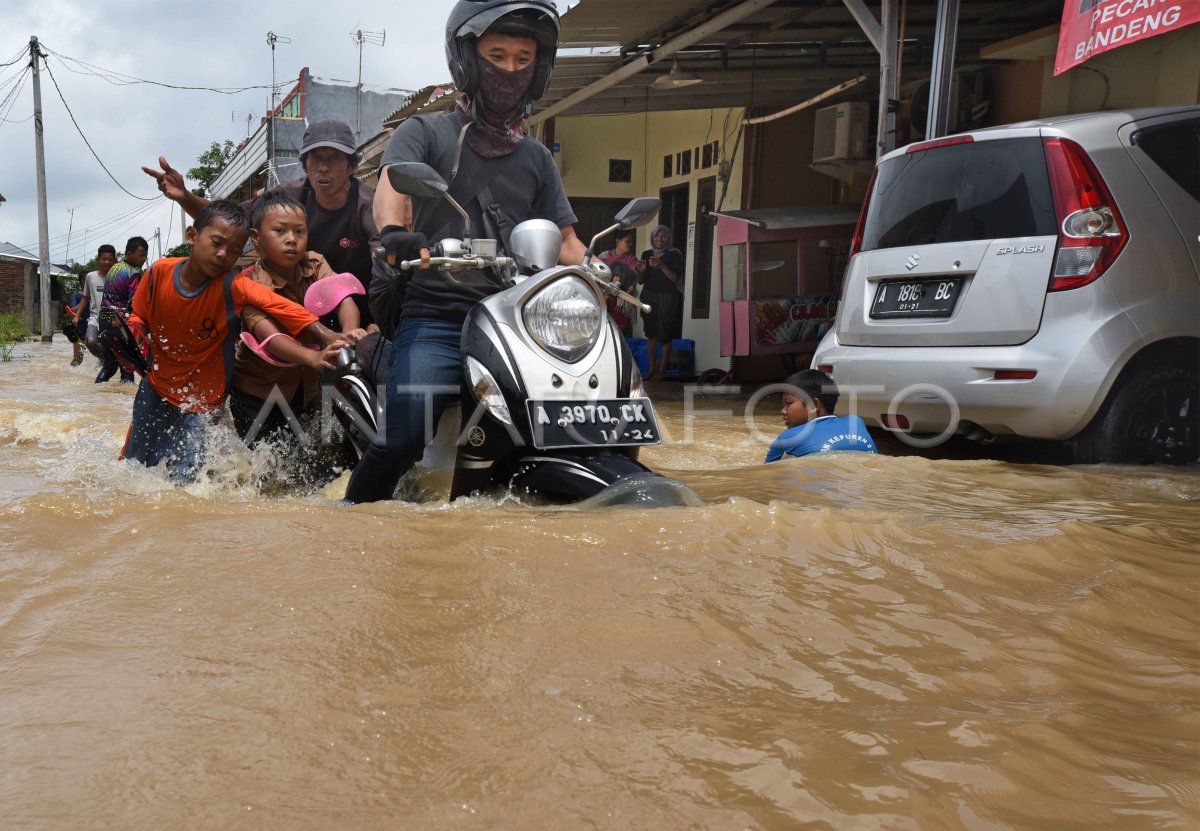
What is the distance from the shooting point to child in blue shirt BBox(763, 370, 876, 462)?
5219 millimetres

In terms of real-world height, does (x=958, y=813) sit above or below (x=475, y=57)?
below

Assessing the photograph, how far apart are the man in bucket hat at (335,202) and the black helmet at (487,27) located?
1.48 m

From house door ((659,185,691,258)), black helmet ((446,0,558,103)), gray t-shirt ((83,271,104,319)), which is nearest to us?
black helmet ((446,0,558,103))

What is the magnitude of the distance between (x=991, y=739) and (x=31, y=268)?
166 feet

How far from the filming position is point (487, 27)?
3566mm

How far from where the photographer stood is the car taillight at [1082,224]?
507cm

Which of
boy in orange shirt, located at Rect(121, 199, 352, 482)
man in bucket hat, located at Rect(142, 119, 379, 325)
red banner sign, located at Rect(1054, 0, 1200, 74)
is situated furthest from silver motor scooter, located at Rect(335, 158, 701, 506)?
red banner sign, located at Rect(1054, 0, 1200, 74)

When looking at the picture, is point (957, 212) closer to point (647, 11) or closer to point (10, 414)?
point (647, 11)

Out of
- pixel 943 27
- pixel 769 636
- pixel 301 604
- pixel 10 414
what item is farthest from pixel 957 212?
pixel 10 414

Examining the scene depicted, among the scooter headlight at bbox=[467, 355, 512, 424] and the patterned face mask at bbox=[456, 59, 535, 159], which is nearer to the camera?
the scooter headlight at bbox=[467, 355, 512, 424]

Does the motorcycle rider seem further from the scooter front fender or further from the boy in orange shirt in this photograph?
the boy in orange shirt

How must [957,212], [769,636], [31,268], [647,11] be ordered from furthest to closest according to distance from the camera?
[31,268] → [647,11] → [957,212] → [769,636]

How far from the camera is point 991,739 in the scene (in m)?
1.85

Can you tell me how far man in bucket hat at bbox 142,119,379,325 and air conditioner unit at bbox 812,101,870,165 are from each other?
772 cm
